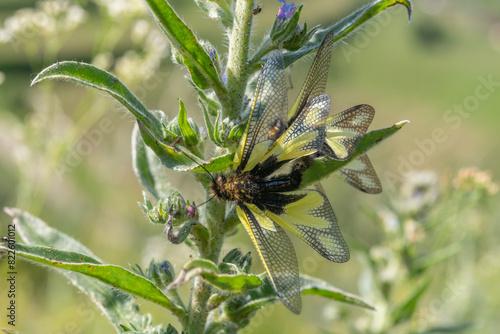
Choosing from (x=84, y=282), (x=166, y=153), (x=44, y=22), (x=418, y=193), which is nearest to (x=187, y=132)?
(x=166, y=153)

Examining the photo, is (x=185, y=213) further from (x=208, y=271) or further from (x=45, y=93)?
(x=45, y=93)

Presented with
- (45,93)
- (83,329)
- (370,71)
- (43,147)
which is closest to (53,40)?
(45,93)

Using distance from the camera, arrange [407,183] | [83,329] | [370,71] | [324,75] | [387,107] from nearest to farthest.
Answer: [324,75] < [407,183] < [83,329] < [387,107] < [370,71]

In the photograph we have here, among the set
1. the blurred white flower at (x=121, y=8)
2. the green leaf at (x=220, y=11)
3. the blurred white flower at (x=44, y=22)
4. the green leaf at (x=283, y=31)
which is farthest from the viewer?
the blurred white flower at (x=121, y=8)

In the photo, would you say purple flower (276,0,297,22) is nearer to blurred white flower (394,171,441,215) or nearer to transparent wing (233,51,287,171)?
transparent wing (233,51,287,171)

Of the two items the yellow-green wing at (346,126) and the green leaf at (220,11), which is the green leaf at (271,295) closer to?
the yellow-green wing at (346,126)

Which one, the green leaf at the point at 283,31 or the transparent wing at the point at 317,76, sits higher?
the green leaf at the point at 283,31

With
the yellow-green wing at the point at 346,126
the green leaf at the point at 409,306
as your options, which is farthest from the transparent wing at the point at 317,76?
the green leaf at the point at 409,306
